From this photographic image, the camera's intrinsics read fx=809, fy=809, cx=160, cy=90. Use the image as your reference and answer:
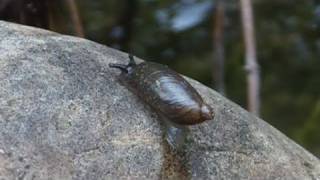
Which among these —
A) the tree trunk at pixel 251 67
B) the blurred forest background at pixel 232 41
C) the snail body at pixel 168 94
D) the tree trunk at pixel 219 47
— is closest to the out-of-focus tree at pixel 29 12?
the tree trunk at pixel 219 47

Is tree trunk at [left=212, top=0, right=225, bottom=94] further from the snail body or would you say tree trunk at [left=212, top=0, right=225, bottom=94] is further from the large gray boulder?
the snail body

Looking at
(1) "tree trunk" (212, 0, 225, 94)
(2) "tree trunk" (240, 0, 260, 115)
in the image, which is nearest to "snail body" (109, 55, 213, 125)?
(2) "tree trunk" (240, 0, 260, 115)

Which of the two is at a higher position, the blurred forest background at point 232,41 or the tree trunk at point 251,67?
the tree trunk at point 251,67

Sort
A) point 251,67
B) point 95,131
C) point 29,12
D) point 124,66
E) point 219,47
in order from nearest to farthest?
point 95,131 < point 124,66 < point 251,67 < point 29,12 < point 219,47

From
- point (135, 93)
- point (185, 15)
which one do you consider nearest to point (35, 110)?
point (135, 93)

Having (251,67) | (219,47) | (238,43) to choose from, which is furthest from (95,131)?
(238,43)

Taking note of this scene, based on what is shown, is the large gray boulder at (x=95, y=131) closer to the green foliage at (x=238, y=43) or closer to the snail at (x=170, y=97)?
the snail at (x=170, y=97)

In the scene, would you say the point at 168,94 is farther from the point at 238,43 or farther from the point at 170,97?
the point at 238,43
